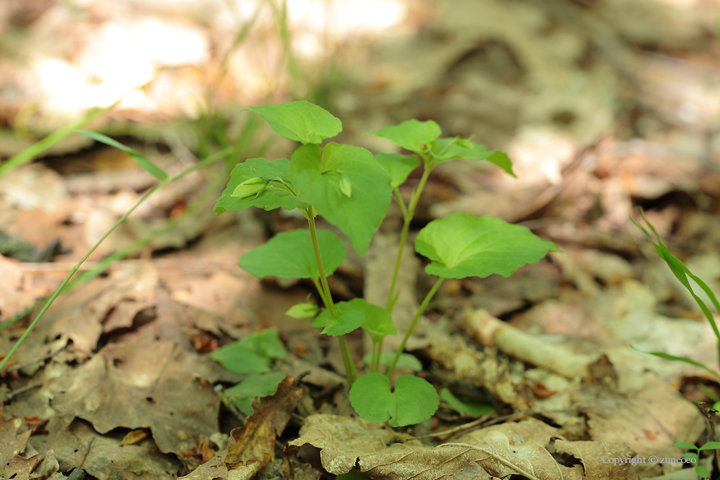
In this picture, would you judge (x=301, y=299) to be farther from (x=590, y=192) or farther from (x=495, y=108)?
(x=495, y=108)

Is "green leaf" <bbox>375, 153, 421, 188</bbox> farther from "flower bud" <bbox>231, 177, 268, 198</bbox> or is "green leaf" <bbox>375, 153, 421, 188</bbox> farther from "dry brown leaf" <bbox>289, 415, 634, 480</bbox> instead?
"dry brown leaf" <bbox>289, 415, 634, 480</bbox>

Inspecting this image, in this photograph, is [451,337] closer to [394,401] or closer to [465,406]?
[465,406]

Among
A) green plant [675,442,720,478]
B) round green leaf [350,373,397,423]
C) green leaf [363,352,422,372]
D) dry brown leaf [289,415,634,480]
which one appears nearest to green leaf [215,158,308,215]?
round green leaf [350,373,397,423]

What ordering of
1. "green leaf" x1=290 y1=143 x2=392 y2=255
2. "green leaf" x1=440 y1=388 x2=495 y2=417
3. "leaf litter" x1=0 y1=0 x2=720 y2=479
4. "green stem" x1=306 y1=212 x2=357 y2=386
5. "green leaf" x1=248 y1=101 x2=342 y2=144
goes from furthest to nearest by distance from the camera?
"green leaf" x1=440 y1=388 x2=495 y2=417, "leaf litter" x1=0 y1=0 x2=720 y2=479, "green stem" x1=306 y1=212 x2=357 y2=386, "green leaf" x1=248 y1=101 x2=342 y2=144, "green leaf" x1=290 y1=143 x2=392 y2=255

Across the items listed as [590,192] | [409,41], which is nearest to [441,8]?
[409,41]

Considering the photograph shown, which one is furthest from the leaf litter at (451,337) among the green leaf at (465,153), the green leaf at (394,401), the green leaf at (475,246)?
the green leaf at (465,153)

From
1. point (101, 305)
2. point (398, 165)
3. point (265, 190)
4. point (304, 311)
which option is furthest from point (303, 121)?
point (101, 305)

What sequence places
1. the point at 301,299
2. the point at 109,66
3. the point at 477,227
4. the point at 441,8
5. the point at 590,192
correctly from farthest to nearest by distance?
the point at 441,8 < the point at 109,66 < the point at 590,192 < the point at 301,299 < the point at 477,227
